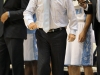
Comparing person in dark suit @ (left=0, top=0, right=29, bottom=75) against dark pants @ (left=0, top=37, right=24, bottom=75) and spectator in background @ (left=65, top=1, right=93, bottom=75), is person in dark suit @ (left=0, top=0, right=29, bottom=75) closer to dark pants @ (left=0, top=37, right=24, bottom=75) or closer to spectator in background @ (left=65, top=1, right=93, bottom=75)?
dark pants @ (left=0, top=37, right=24, bottom=75)

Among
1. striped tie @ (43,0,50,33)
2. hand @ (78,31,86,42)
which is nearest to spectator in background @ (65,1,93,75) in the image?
hand @ (78,31,86,42)

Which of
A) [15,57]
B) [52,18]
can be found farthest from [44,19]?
[15,57]

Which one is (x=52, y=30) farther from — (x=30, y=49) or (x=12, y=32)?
A: (x=30, y=49)

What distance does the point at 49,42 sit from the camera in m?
2.48

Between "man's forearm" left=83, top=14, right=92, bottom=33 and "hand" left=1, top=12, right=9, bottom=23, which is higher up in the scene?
"hand" left=1, top=12, right=9, bottom=23

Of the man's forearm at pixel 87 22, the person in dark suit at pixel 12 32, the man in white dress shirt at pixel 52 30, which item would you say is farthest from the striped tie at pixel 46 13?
the man's forearm at pixel 87 22

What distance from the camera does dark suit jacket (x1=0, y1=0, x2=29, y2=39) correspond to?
111 inches

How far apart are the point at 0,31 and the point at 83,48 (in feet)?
3.37

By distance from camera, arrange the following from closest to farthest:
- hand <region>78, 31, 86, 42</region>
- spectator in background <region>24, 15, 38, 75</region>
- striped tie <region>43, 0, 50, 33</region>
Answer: striped tie <region>43, 0, 50, 33</region>, hand <region>78, 31, 86, 42</region>, spectator in background <region>24, 15, 38, 75</region>

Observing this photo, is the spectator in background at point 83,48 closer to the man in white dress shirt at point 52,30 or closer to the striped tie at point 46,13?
the man in white dress shirt at point 52,30

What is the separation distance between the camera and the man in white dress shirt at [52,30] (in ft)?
8.09

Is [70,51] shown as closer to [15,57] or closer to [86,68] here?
[86,68]

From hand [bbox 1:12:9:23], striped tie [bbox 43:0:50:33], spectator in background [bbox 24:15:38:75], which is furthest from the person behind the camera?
spectator in background [bbox 24:15:38:75]

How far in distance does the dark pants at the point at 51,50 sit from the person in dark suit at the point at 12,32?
0.41 meters
